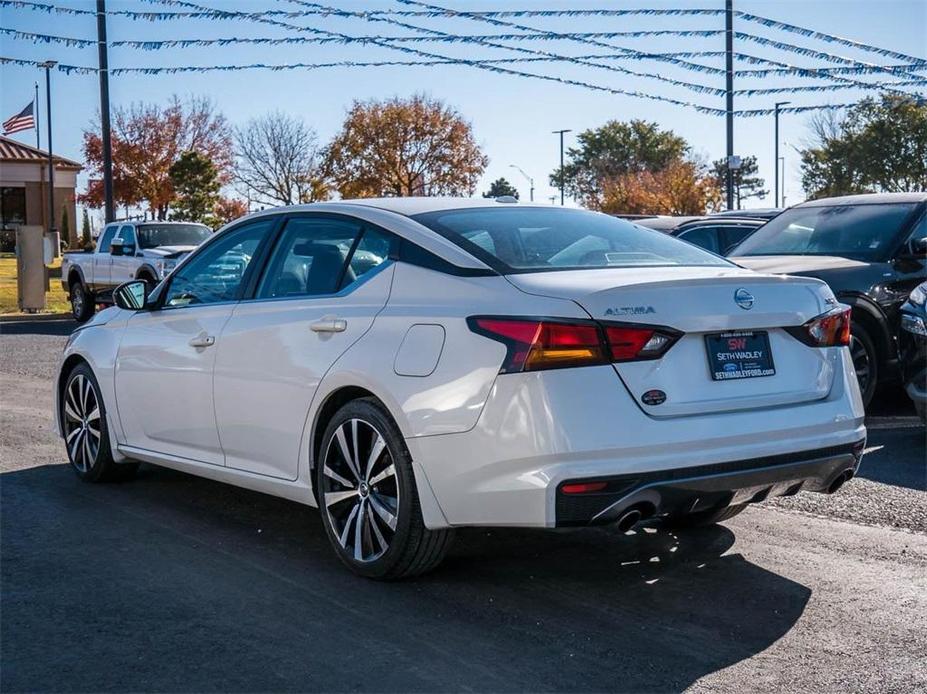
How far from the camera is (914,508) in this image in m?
6.49

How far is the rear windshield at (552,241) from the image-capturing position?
5137 mm

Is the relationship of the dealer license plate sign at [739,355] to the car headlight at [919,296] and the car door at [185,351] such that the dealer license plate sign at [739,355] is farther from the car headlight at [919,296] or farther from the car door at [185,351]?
the car headlight at [919,296]

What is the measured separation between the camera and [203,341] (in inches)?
244

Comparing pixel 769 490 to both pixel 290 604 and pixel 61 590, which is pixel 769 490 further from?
pixel 61 590

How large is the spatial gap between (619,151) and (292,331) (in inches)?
3944

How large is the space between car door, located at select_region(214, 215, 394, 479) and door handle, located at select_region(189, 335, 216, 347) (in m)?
0.11

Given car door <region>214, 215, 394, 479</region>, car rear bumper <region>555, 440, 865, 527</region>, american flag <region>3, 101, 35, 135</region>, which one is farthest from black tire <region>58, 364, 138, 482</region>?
american flag <region>3, 101, 35, 135</region>

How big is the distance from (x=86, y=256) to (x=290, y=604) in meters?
21.6

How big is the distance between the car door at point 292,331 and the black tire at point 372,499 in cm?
28

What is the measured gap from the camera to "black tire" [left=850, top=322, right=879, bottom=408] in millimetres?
9570

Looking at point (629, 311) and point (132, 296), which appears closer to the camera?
point (629, 311)

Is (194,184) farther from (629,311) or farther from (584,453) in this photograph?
(584,453)

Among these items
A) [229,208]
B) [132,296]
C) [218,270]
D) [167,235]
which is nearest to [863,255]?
[218,270]

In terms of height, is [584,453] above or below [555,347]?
below
